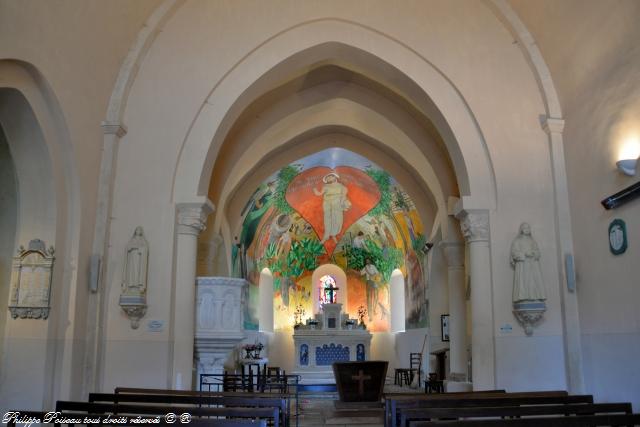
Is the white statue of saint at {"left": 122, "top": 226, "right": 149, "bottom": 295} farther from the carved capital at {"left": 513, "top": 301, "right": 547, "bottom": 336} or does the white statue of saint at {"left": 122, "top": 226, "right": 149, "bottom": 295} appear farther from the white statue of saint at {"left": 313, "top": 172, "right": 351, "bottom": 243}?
the white statue of saint at {"left": 313, "top": 172, "right": 351, "bottom": 243}

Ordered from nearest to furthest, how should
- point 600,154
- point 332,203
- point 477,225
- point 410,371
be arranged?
point 600,154 < point 477,225 < point 410,371 < point 332,203

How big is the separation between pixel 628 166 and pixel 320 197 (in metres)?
12.8

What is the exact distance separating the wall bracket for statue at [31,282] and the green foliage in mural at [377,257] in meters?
12.6

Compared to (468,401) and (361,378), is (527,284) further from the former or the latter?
(361,378)

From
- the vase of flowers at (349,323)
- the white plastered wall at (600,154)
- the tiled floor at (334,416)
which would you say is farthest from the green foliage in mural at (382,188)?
the white plastered wall at (600,154)

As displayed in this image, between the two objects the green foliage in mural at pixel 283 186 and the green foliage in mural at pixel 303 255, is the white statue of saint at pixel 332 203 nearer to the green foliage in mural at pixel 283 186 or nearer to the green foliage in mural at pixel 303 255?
the green foliage in mural at pixel 303 255

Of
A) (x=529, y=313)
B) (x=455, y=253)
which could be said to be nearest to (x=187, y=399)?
(x=529, y=313)

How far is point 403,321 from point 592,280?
1203 centimetres

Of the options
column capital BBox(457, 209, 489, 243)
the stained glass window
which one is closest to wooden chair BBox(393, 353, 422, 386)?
the stained glass window

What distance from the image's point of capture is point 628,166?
7336 millimetres

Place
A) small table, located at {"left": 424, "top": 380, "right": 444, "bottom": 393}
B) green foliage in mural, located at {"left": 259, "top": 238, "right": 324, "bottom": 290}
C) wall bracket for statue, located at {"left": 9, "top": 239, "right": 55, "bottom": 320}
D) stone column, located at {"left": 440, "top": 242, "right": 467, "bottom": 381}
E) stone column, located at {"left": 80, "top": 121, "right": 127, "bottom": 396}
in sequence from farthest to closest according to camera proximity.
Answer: green foliage in mural, located at {"left": 259, "top": 238, "right": 324, "bottom": 290} < small table, located at {"left": 424, "top": 380, "right": 444, "bottom": 393} < stone column, located at {"left": 440, "top": 242, "right": 467, "bottom": 381} < stone column, located at {"left": 80, "top": 121, "right": 127, "bottom": 396} < wall bracket for statue, located at {"left": 9, "top": 239, "right": 55, "bottom": 320}

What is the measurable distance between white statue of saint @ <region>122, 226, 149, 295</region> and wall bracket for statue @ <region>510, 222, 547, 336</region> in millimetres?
5352

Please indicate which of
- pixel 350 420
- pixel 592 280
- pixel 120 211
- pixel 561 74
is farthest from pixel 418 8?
pixel 350 420

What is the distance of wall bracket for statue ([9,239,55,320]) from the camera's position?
26.0 feet
